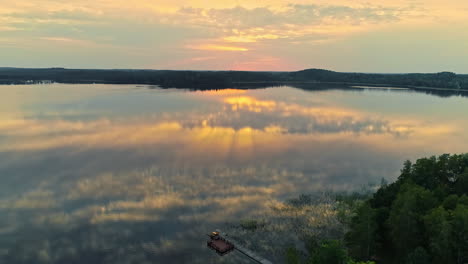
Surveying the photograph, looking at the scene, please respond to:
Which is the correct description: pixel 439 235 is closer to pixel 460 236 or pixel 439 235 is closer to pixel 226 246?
pixel 460 236

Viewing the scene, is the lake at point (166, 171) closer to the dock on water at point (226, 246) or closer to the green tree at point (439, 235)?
the dock on water at point (226, 246)

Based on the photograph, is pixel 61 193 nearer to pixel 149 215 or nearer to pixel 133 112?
pixel 149 215

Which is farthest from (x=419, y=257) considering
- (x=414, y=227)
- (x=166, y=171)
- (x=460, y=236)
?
(x=166, y=171)

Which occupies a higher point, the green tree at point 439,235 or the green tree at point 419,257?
the green tree at point 439,235

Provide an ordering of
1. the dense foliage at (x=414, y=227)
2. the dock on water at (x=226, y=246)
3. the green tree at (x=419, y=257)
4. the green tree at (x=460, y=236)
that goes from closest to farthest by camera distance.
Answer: the green tree at (x=419, y=257)
the green tree at (x=460, y=236)
the dense foliage at (x=414, y=227)
the dock on water at (x=226, y=246)

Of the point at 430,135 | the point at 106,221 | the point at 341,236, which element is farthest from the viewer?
the point at 430,135

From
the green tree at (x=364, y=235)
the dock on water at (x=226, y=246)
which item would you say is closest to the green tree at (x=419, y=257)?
the green tree at (x=364, y=235)

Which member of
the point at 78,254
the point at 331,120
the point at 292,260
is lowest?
the point at 78,254

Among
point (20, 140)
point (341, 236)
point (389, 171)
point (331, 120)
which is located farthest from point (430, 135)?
point (20, 140)
